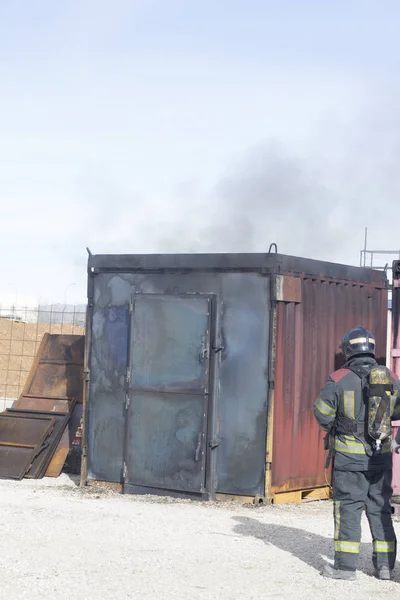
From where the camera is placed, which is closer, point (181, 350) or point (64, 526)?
point (64, 526)

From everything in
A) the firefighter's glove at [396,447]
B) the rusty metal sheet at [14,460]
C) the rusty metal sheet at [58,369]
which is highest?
the rusty metal sheet at [58,369]

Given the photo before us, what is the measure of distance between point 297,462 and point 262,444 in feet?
2.22

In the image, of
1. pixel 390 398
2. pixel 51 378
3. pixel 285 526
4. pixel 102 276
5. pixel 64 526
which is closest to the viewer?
pixel 390 398

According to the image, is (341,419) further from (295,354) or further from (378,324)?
(378,324)

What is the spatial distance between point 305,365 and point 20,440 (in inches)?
156

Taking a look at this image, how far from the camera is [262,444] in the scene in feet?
36.8

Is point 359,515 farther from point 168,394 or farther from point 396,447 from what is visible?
point 168,394

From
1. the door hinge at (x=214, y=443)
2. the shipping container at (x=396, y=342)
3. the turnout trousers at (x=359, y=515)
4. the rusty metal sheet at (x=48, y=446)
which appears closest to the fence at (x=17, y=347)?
the rusty metal sheet at (x=48, y=446)

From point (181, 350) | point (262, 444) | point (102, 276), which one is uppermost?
point (102, 276)

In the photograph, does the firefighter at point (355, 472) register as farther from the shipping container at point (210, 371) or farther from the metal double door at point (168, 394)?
the metal double door at point (168, 394)

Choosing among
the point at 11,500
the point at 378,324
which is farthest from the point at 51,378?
the point at 378,324

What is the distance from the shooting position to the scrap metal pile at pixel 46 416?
1282cm

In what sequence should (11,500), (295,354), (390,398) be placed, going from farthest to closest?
(295,354), (11,500), (390,398)

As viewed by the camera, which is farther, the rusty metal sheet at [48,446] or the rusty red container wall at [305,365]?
the rusty metal sheet at [48,446]
